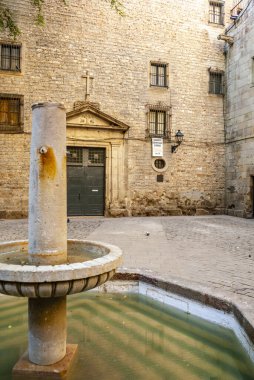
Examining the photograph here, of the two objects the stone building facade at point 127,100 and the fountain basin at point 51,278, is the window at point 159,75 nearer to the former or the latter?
the stone building facade at point 127,100

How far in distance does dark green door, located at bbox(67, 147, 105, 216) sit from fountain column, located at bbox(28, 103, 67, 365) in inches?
444

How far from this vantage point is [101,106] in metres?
13.9

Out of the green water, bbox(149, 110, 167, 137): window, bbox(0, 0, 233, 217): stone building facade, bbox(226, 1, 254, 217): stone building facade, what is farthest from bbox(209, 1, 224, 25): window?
the green water

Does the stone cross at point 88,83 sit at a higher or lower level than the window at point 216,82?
lower

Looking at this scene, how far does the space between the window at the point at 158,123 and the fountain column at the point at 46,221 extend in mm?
12420

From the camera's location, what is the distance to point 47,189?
248 centimetres

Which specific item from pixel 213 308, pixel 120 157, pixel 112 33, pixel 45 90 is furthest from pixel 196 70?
pixel 213 308

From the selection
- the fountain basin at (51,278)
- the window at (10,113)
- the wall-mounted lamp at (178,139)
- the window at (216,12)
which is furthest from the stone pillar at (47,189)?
the window at (216,12)

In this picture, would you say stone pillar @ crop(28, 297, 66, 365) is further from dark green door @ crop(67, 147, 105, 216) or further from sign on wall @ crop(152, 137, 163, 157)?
sign on wall @ crop(152, 137, 163, 157)

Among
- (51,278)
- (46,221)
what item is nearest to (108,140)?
(46,221)

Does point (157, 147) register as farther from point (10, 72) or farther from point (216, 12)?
point (216, 12)

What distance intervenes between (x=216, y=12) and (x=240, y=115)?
5.69m

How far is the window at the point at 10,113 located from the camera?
1273 centimetres

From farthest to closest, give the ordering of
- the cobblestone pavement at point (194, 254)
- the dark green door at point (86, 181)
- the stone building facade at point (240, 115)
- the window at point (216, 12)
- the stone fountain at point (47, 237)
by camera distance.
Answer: the window at point (216, 12), the stone building facade at point (240, 115), the dark green door at point (86, 181), the cobblestone pavement at point (194, 254), the stone fountain at point (47, 237)
